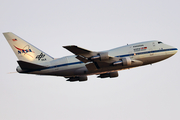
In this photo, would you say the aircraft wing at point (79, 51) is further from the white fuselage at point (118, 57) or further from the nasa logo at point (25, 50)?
the nasa logo at point (25, 50)

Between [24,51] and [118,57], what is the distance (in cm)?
1697

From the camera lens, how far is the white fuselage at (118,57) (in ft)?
157

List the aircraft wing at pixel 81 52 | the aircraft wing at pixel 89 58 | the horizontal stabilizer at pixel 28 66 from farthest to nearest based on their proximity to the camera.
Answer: the horizontal stabilizer at pixel 28 66, the aircraft wing at pixel 89 58, the aircraft wing at pixel 81 52

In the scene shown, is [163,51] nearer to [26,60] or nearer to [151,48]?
[151,48]

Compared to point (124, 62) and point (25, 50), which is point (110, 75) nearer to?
point (124, 62)

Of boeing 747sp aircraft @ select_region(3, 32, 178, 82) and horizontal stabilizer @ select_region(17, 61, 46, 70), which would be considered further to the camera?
boeing 747sp aircraft @ select_region(3, 32, 178, 82)

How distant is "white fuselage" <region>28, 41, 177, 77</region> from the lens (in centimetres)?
4772

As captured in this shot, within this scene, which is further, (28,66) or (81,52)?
(28,66)

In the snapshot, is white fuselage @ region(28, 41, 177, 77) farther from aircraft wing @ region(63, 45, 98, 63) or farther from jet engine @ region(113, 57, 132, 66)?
aircraft wing @ region(63, 45, 98, 63)

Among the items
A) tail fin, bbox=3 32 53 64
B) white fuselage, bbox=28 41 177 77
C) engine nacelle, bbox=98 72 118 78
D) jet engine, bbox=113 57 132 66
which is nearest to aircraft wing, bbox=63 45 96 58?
white fuselage, bbox=28 41 177 77

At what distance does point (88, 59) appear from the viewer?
4519 cm

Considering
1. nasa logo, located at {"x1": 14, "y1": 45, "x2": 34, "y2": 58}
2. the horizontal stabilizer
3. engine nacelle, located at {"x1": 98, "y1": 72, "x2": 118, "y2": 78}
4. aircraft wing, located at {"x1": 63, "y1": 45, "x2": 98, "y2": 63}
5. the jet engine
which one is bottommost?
engine nacelle, located at {"x1": 98, "y1": 72, "x2": 118, "y2": 78}

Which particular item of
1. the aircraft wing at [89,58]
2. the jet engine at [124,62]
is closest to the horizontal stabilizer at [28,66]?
the aircraft wing at [89,58]

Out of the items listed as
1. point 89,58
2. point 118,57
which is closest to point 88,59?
point 89,58
